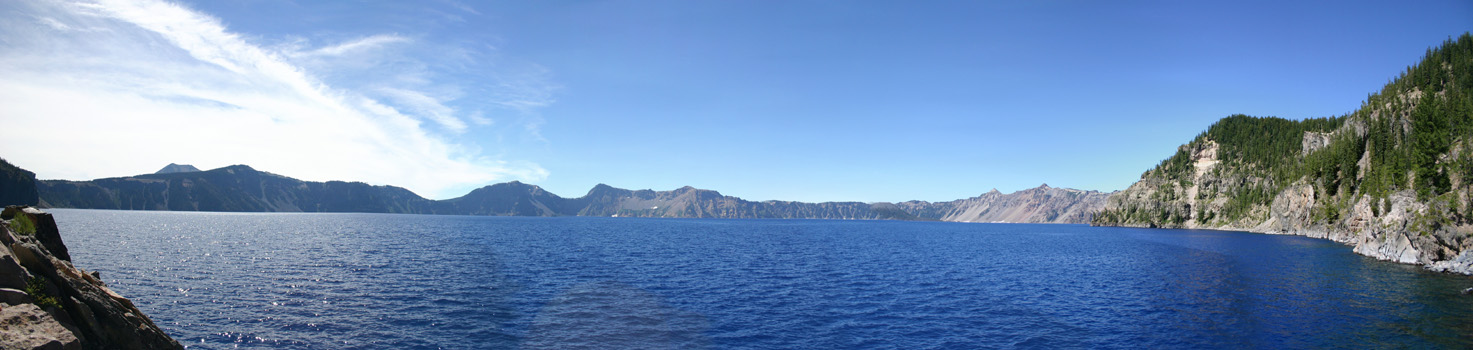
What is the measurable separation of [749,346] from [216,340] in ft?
94.1

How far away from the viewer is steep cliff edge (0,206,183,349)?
18.3m

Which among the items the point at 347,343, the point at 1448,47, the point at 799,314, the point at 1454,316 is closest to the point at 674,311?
the point at 799,314

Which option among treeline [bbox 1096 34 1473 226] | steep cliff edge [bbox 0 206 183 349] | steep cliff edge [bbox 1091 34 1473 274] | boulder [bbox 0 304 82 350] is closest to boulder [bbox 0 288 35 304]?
steep cliff edge [bbox 0 206 183 349]

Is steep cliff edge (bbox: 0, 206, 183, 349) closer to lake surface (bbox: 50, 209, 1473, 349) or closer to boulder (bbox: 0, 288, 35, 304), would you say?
boulder (bbox: 0, 288, 35, 304)

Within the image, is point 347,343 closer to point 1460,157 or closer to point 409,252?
point 409,252

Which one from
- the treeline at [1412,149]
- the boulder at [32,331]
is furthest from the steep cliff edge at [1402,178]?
the boulder at [32,331]

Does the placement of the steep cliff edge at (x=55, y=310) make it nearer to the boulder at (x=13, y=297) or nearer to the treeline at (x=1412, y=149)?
the boulder at (x=13, y=297)

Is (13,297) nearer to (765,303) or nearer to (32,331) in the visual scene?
(32,331)

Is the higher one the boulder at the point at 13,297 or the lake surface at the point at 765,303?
the boulder at the point at 13,297

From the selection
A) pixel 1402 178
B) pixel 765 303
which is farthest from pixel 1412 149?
pixel 765 303

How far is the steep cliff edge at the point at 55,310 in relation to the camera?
722 inches

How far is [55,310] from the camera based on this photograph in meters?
20.2

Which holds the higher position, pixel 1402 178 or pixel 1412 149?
pixel 1412 149

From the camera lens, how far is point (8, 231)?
69.9 ft
